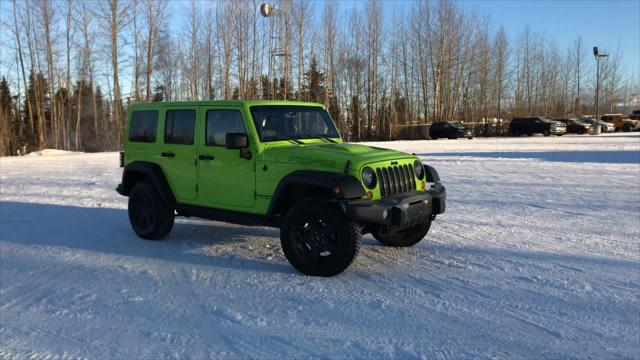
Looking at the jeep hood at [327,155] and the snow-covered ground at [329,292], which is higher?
the jeep hood at [327,155]

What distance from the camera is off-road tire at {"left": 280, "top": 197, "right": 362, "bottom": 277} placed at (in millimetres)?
5039

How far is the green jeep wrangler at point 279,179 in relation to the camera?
199 inches

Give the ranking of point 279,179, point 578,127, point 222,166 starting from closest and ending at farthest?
1. point 279,179
2. point 222,166
3. point 578,127

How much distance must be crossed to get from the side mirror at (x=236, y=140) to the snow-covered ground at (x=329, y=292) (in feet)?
4.46

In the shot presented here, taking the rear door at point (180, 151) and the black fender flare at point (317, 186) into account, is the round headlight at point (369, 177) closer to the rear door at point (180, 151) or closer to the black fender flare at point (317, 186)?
the black fender flare at point (317, 186)

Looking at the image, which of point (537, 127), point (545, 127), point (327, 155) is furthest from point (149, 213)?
point (537, 127)

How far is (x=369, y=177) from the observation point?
5105 millimetres

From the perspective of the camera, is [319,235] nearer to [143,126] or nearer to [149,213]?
[149,213]

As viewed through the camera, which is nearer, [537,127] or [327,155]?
[327,155]

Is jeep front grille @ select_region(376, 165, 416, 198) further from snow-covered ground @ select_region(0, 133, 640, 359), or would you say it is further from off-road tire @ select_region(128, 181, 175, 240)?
off-road tire @ select_region(128, 181, 175, 240)

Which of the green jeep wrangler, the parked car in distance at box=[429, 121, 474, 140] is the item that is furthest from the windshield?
the parked car in distance at box=[429, 121, 474, 140]

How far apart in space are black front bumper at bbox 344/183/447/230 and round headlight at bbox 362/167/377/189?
18cm

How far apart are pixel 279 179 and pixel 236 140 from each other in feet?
2.11

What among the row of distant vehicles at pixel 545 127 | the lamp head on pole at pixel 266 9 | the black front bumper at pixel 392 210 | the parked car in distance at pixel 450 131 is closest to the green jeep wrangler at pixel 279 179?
the black front bumper at pixel 392 210
